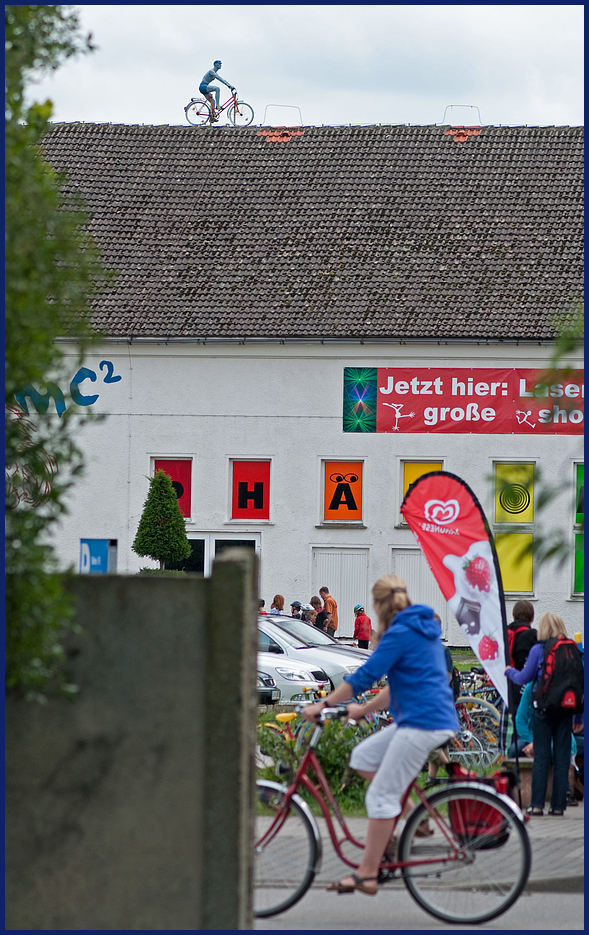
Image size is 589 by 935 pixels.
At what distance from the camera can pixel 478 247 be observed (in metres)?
30.7

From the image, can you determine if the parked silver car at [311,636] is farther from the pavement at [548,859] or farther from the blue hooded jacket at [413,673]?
the blue hooded jacket at [413,673]

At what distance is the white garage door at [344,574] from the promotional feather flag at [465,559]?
66.3 ft

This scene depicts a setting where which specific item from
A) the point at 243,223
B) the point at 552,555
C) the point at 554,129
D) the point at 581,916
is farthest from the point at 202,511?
the point at 552,555

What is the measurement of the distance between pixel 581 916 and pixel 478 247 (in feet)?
84.6

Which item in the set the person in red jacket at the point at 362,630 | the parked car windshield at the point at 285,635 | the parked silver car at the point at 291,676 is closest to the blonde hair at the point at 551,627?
the parked silver car at the point at 291,676

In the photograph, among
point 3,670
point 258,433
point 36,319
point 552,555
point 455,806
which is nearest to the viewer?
point 552,555

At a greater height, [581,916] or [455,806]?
Answer: [455,806]

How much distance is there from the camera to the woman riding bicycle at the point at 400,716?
6.09 metres

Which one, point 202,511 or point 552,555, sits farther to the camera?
point 202,511

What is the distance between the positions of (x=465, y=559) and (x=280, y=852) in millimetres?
3818

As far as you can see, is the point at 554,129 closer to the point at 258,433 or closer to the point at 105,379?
the point at 258,433

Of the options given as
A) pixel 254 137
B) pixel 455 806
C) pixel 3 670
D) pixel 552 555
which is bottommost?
pixel 455 806

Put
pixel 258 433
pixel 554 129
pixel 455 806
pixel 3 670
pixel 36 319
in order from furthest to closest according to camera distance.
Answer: pixel 554 129 → pixel 258 433 → pixel 455 806 → pixel 3 670 → pixel 36 319

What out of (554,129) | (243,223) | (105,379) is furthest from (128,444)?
(554,129)
